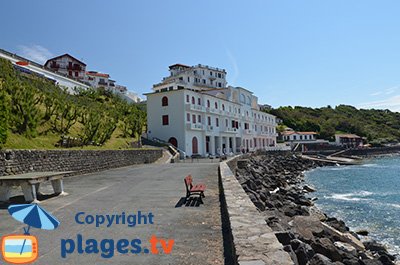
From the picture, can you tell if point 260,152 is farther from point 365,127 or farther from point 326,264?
point 365,127

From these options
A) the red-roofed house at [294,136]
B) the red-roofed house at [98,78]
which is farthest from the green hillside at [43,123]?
the red-roofed house at [294,136]

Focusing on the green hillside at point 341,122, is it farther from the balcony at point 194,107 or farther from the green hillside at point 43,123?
the green hillside at point 43,123

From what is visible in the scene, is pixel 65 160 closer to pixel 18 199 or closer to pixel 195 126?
pixel 18 199

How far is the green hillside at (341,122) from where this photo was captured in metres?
110

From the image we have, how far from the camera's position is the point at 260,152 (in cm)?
5472

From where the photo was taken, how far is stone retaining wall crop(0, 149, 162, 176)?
13.9 m

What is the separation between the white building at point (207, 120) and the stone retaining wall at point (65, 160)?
1437cm

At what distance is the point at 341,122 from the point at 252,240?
125000 mm

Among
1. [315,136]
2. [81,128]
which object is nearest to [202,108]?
[81,128]

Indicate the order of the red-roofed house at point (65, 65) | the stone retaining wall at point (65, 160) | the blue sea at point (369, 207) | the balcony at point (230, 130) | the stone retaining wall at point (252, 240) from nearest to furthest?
the stone retaining wall at point (252, 240) → the stone retaining wall at point (65, 160) → the blue sea at point (369, 207) → the balcony at point (230, 130) → the red-roofed house at point (65, 65)

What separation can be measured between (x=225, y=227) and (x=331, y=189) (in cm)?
2325

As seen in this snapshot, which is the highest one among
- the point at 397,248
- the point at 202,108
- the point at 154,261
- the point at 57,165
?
the point at 202,108

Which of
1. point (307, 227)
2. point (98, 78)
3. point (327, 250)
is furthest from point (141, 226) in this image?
point (98, 78)

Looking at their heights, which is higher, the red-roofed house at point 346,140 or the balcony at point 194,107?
the balcony at point 194,107
